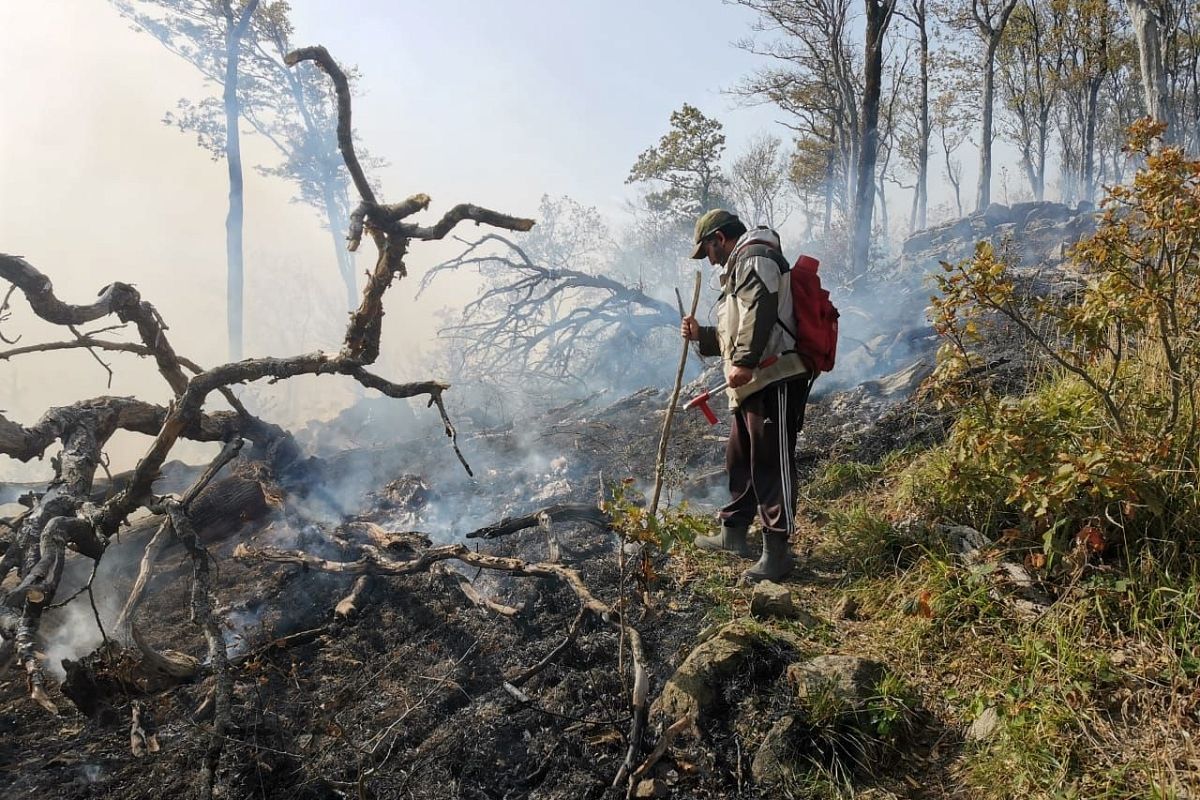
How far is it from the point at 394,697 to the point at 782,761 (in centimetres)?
166

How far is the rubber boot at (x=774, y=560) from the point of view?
3.14 metres

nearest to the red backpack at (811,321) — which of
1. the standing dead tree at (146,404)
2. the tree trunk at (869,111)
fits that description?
the standing dead tree at (146,404)

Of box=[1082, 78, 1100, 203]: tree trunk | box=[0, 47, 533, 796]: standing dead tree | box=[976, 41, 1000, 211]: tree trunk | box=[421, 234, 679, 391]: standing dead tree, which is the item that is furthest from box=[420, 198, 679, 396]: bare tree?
box=[1082, 78, 1100, 203]: tree trunk

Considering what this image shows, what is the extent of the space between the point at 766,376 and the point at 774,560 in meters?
0.96

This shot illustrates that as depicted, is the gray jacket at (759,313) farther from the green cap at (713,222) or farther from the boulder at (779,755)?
the boulder at (779,755)

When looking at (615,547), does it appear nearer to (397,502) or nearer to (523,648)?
(523,648)

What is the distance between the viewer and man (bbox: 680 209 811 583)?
10.1 ft

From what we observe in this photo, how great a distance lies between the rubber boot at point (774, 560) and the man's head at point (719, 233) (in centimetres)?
158

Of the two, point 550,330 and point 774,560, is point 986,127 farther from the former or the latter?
point 774,560

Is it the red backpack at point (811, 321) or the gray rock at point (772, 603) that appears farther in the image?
the red backpack at point (811, 321)

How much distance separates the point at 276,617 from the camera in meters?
3.69

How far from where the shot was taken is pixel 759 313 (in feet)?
10.0

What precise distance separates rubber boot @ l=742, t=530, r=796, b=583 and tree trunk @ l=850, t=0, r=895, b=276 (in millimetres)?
10066

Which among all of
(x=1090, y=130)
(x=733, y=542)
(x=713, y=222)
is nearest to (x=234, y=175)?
(x=713, y=222)
